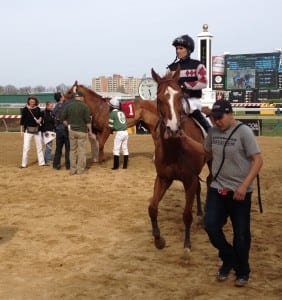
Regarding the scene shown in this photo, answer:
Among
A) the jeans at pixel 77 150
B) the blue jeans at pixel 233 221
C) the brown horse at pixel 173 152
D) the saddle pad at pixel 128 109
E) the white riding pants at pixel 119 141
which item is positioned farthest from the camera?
the saddle pad at pixel 128 109

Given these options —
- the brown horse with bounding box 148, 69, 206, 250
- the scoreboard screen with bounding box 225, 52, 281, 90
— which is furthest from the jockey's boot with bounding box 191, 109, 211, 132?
the scoreboard screen with bounding box 225, 52, 281, 90

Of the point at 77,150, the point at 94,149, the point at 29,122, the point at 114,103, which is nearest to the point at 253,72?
the point at 94,149

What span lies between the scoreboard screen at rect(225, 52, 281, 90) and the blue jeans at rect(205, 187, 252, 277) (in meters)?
38.1

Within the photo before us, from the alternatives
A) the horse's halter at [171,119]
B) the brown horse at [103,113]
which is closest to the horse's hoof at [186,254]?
the horse's halter at [171,119]

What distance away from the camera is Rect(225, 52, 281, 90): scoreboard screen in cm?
4100

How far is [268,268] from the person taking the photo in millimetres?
5289

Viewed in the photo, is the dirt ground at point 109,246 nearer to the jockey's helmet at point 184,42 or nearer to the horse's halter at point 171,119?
the horse's halter at point 171,119

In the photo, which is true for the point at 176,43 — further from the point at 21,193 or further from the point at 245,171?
the point at 21,193

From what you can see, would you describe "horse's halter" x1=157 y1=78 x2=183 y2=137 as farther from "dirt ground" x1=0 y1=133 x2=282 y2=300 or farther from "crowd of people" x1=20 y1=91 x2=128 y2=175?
"crowd of people" x1=20 y1=91 x2=128 y2=175

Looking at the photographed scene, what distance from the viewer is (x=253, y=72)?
41.3 m

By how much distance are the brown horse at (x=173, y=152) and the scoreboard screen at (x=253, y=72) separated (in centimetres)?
3698

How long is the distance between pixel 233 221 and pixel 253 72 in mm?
38584

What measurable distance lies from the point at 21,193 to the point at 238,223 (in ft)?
19.6

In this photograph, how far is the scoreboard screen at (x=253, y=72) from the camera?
41000 millimetres
